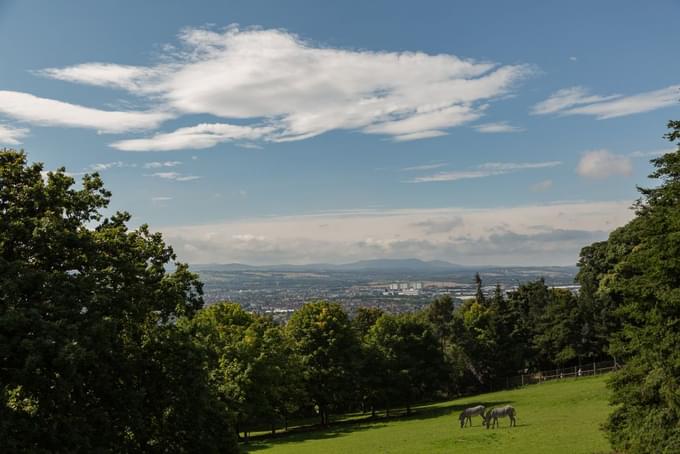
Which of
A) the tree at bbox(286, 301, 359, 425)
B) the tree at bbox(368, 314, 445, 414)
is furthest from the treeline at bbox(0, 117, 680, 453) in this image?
the tree at bbox(368, 314, 445, 414)

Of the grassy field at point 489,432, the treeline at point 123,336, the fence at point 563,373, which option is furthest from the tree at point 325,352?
the fence at point 563,373

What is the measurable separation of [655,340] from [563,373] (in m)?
52.5

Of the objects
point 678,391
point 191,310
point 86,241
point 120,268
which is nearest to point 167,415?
point 191,310

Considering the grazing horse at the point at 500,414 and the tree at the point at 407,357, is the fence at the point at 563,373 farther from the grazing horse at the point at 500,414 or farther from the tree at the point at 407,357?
the grazing horse at the point at 500,414

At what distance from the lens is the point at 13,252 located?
17781mm

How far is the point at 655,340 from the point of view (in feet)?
79.4

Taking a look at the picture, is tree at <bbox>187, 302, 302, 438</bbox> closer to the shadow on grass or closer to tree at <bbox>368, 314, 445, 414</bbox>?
the shadow on grass

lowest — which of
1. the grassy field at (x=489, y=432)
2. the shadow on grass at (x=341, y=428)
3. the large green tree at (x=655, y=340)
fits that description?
the shadow on grass at (x=341, y=428)

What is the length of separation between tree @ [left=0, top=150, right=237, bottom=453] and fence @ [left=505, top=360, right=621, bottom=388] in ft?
202

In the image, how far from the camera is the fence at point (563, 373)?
228 ft

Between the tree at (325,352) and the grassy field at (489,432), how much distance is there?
12.6ft

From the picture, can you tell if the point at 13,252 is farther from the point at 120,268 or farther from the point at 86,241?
the point at 120,268

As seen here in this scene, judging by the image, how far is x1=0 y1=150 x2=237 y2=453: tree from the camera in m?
15.1

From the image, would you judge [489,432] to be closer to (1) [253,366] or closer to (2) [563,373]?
(1) [253,366]
